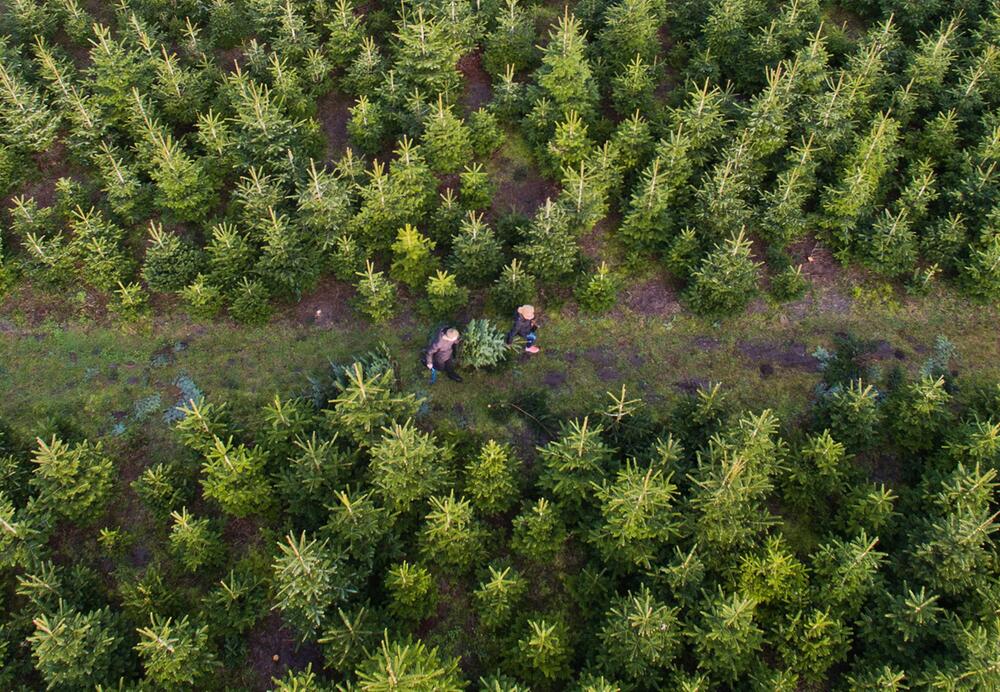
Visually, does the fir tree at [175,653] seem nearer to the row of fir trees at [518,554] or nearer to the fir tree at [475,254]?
the row of fir trees at [518,554]

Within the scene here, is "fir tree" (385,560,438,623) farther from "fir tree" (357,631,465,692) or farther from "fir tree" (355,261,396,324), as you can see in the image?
"fir tree" (355,261,396,324)

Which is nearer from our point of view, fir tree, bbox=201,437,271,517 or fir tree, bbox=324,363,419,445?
fir tree, bbox=201,437,271,517

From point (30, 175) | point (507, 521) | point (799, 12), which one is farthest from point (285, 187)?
point (799, 12)

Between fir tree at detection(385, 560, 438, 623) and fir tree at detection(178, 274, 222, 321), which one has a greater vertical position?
fir tree at detection(178, 274, 222, 321)

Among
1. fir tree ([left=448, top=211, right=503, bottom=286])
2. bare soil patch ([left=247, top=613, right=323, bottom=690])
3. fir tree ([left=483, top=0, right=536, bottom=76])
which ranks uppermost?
fir tree ([left=483, top=0, right=536, bottom=76])

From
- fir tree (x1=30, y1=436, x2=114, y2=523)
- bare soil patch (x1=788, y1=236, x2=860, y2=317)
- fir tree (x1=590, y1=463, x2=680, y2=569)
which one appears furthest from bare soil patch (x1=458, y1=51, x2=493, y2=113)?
fir tree (x1=30, y1=436, x2=114, y2=523)

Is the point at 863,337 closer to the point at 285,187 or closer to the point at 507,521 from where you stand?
the point at 507,521

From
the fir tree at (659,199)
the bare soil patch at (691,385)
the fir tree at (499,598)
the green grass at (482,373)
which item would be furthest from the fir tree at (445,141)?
the fir tree at (499,598)
